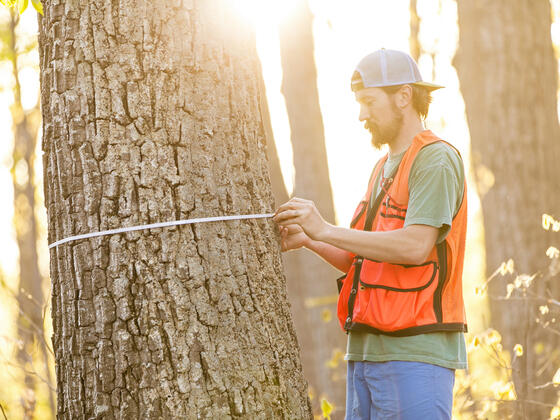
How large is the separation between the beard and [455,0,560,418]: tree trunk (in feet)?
10.6

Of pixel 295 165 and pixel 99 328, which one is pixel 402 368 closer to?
pixel 99 328

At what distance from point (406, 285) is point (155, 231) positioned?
952mm

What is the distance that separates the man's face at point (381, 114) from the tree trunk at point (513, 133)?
10.7 feet

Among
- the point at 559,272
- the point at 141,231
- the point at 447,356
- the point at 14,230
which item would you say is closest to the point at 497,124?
the point at 559,272

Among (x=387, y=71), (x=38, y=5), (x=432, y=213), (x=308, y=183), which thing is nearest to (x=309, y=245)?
(x=432, y=213)

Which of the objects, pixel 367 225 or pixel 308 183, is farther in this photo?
pixel 308 183

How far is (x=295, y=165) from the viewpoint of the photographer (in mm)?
9656

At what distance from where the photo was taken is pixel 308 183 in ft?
→ 31.4

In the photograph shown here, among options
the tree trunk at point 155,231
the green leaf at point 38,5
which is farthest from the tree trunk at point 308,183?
the green leaf at point 38,5

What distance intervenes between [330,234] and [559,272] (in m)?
3.33

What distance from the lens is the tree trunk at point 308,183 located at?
958cm

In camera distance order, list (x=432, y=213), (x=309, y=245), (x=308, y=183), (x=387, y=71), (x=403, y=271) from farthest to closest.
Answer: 1. (x=308, y=183)
2. (x=309, y=245)
3. (x=387, y=71)
4. (x=403, y=271)
5. (x=432, y=213)

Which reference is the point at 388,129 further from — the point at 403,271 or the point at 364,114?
the point at 403,271

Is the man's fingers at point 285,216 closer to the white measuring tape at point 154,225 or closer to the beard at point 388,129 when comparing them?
the white measuring tape at point 154,225
